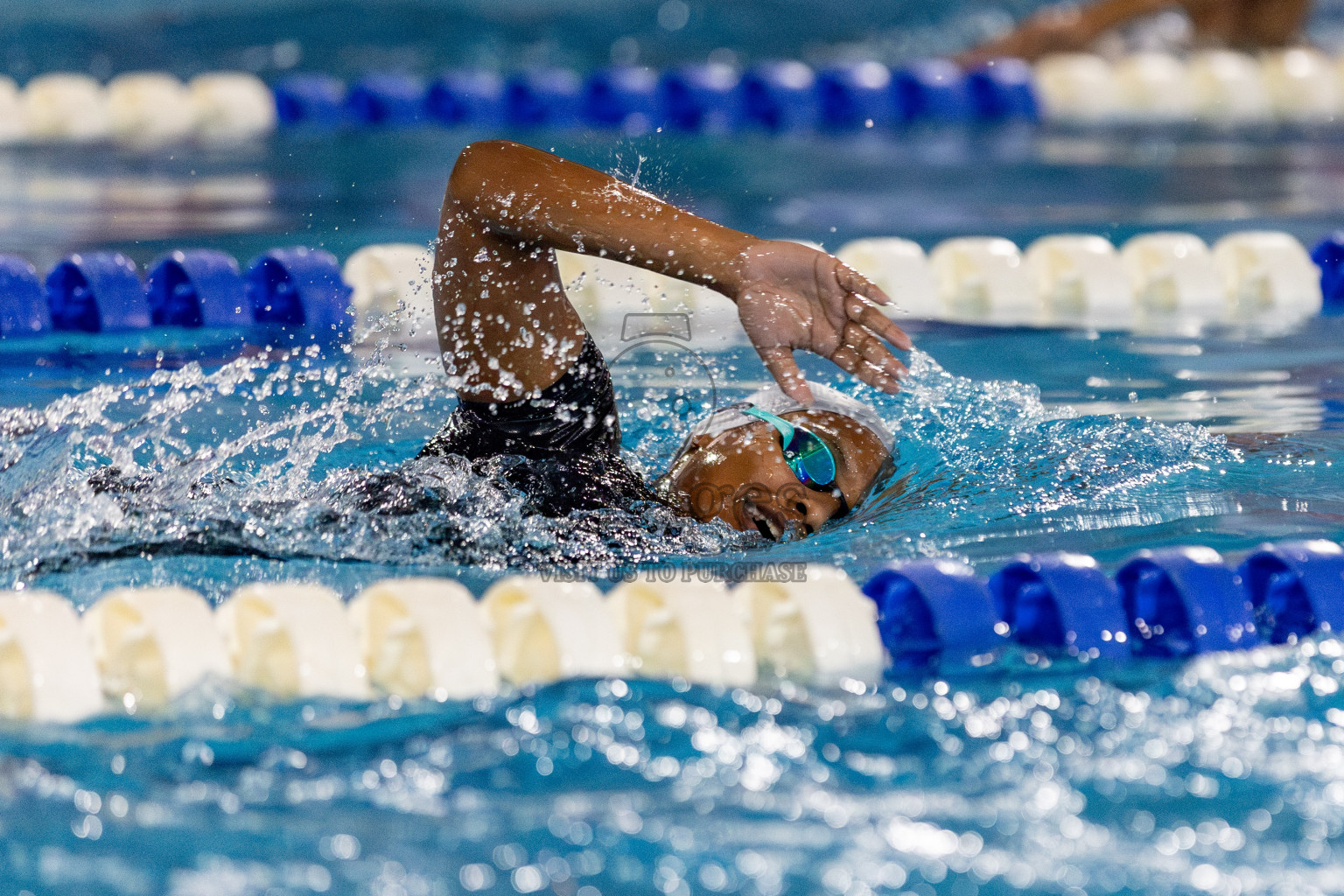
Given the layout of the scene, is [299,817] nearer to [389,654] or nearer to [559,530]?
[389,654]

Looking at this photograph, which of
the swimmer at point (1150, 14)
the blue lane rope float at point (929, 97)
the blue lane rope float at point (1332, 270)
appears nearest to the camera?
the blue lane rope float at point (1332, 270)

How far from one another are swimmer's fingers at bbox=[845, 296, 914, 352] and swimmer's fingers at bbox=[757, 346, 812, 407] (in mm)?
92

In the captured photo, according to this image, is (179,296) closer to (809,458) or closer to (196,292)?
(196,292)

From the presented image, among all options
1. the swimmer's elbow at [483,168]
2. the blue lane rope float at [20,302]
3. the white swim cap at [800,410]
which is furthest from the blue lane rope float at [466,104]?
the swimmer's elbow at [483,168]

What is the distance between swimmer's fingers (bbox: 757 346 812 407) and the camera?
6.43 ft

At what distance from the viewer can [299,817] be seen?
1.53m

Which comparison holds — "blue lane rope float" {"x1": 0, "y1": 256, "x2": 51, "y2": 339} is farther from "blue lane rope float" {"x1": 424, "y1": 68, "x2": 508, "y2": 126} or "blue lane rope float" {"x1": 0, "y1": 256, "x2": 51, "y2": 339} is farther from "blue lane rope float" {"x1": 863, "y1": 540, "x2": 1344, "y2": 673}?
"blue lane rope float" {"x1": 424, "y1": 68, "x2": 508, "y2": 126}

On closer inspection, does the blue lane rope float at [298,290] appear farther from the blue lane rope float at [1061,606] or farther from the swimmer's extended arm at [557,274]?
the blue lane rope float at [1061,606]

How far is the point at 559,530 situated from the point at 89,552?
64 cm

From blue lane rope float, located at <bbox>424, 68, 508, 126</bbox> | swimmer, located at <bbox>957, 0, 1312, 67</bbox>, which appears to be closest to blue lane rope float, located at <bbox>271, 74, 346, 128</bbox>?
blue lane rope float, located at <bbox>424, 68, 508, 126</bbox>

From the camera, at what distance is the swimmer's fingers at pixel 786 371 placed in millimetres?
1959

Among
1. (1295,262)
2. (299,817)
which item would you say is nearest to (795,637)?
(299,817)

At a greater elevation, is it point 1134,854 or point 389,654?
point 389,654

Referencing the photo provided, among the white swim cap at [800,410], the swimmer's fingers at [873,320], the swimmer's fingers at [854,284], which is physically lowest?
the white swim cap at [800,410]
